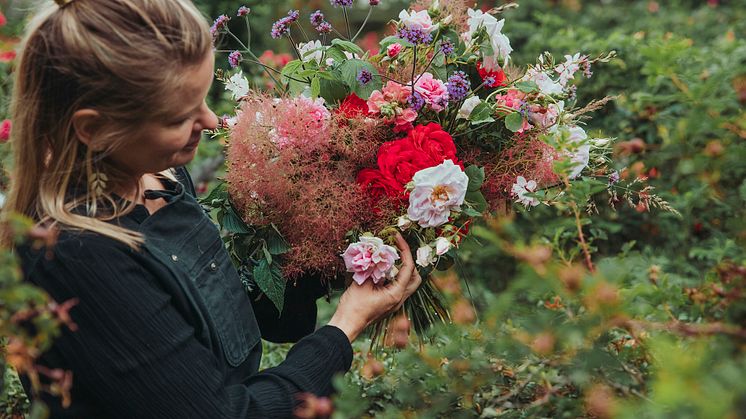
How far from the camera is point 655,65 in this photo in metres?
1.45

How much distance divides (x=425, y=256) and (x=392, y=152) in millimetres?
229

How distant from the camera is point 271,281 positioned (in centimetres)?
178

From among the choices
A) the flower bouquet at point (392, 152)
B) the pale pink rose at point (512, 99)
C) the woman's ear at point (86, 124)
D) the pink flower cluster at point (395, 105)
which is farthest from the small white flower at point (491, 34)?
the woman's ear at point (86, 124)

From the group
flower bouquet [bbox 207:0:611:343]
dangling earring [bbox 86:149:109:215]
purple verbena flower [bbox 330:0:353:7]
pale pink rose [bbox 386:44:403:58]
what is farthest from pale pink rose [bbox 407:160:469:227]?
dangling earring [bbox 86:149:109:215]

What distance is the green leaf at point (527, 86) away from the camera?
5.76 ft

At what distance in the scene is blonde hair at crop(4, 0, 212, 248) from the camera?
4.60ft

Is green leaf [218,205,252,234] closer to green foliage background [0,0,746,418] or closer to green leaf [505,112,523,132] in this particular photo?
green foliage background [0,0,746,418]

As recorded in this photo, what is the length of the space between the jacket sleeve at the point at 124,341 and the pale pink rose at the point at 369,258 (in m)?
0.38

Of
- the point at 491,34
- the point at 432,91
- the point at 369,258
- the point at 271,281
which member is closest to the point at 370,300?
the point at 369,258

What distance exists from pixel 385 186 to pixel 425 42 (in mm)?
326

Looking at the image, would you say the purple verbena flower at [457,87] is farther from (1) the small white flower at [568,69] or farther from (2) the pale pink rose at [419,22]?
(1) the small white flower at [568,69]

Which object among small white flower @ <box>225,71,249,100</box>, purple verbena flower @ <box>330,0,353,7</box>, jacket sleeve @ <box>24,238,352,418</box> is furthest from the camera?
small white flower @ <box>225,71,249,100</box>

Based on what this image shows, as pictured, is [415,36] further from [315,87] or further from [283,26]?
[283,26]

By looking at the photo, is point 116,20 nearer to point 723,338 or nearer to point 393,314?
point 393,314
